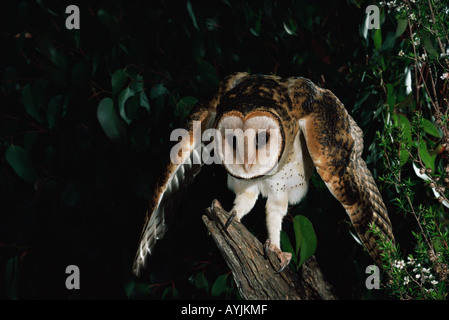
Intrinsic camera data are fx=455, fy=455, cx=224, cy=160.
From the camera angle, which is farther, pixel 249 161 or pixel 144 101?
pixel 144 101

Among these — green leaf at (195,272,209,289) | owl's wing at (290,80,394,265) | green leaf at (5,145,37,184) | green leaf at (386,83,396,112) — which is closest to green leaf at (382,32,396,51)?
green leaf at (386,83,396,112)

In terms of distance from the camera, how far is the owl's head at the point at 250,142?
77 cm

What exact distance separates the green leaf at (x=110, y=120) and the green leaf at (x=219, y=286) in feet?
1.35

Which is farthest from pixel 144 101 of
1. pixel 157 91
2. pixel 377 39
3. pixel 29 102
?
pixel 377 39

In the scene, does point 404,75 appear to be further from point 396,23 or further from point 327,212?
point 327,212

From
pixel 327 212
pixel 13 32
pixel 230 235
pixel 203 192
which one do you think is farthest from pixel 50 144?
pixel 327 212

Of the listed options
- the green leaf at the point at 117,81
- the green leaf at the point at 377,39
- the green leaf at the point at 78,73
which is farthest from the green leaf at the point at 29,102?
the green leaf at the point at 377,39

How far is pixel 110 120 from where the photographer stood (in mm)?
1060

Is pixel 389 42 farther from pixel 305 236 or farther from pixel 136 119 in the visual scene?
pixel 136 119

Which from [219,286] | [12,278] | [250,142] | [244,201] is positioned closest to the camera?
[250,142]

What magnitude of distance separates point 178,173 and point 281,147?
0.96 feet

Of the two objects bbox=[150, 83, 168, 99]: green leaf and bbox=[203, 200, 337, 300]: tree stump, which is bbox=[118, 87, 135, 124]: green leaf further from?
bbox=[203, 200, 337, 300]: tree stump

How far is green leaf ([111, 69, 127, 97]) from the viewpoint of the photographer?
105 centimetres

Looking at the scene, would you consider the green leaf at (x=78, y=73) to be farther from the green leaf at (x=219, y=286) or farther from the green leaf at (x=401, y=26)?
the green leaf at (x=401, y=26)
